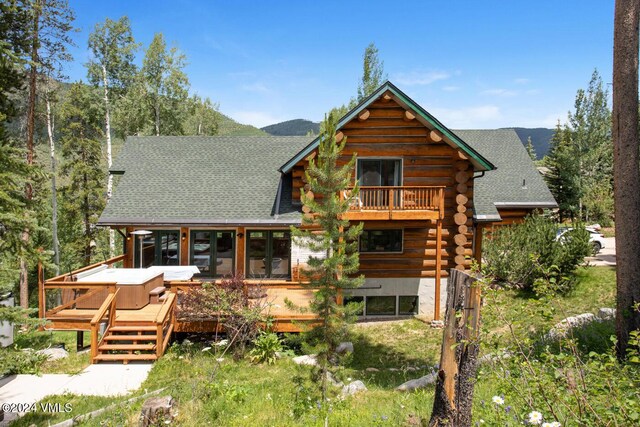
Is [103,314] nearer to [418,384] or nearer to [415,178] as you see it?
[418,384]

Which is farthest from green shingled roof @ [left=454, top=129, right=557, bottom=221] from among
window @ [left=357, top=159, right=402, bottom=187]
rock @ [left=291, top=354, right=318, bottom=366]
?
rock @ [left=291, top=354, right=318, bottom=366]

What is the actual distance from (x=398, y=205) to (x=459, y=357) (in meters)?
9.44

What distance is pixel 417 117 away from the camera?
13625 mm

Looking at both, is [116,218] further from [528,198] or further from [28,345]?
[528,198]

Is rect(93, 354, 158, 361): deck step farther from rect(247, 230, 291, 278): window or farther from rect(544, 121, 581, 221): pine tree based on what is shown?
rect(544, 121, 581, 221): pine tree

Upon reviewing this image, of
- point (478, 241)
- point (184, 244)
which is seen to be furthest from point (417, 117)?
point (184, 244)

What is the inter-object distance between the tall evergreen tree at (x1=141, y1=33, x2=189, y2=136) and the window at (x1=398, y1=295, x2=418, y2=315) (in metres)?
21.1

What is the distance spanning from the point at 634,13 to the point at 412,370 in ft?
31.0

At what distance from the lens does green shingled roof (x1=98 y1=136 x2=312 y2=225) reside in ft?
46.6

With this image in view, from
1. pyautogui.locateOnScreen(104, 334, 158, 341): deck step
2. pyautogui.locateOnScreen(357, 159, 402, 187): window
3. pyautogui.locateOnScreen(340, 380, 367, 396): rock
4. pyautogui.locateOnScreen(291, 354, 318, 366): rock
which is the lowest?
pyautogui.locateOnScreen(291, 354, 318, 366): rock

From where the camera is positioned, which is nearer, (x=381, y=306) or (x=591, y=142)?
(x=381, y=306)

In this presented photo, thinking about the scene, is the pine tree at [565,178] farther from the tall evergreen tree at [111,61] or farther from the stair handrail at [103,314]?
the tall evergreen tree at [111,61]

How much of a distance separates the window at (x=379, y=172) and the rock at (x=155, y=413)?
410 inches

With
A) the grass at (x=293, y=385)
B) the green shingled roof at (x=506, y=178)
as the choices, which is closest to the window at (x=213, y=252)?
the grass at (x=293, y=385)
